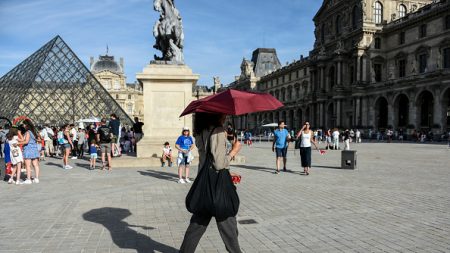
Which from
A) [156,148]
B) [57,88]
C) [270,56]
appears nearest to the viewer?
[156,148]

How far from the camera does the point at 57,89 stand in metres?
38.4

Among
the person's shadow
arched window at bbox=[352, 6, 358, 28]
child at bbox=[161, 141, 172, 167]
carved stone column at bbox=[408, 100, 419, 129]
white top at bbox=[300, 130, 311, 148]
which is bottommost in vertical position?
the person's shadow

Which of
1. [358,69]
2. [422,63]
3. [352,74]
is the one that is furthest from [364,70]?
[422,63]

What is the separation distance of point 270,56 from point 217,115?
10577 centimetres

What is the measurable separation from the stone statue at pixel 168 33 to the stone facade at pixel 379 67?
118 ft

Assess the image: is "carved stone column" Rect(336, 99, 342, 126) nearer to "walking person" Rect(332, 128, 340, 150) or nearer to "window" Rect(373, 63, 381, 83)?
"window" Rect(373, 63, 381, 83)

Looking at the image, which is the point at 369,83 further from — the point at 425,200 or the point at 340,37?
the point at 425,200

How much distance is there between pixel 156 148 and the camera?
13.3m

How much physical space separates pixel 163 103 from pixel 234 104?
32.6 feet

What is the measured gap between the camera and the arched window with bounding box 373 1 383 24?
55781 mm

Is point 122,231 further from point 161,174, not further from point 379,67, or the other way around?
point 379,67

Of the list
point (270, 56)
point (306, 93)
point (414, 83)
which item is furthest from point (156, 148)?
point (270, 56)

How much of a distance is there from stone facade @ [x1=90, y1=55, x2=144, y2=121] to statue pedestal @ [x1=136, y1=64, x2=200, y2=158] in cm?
9541

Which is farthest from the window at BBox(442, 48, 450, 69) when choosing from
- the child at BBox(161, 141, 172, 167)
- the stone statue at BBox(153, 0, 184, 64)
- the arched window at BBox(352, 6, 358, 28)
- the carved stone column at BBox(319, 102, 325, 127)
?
the child at BBox(161, 141, 172, 167)
